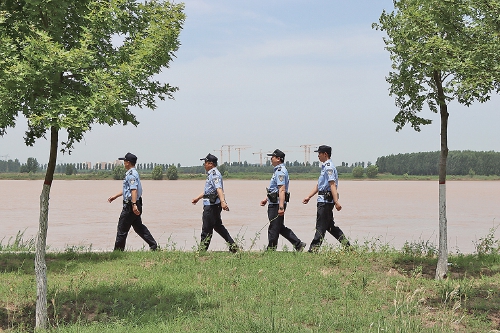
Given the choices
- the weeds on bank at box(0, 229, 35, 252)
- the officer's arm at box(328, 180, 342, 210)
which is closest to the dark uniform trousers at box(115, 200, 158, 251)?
the weeds on bank at box(0, 229, 35, 252)

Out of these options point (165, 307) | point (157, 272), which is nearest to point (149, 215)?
point (157, 272)

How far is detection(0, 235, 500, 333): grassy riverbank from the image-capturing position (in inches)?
266

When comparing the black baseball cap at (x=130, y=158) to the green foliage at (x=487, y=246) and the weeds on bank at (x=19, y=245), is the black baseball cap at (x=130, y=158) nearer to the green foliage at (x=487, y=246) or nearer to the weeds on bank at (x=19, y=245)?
the weeds on bank at (x=19, y=245)

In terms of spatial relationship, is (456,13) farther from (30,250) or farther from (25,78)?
(30,250)

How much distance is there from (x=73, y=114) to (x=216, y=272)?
403cm

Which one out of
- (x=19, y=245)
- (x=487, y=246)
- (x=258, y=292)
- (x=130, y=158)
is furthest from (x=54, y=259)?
(x=487, y=246)

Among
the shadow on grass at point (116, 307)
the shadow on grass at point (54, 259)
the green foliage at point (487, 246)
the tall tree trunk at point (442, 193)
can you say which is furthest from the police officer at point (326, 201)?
the shadow on grass at point (54, 259)

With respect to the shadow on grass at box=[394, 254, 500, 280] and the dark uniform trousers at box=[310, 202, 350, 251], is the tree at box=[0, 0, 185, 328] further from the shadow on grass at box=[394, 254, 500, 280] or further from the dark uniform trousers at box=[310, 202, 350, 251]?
the shadow on grass at box=[394, 254, 500, 280]

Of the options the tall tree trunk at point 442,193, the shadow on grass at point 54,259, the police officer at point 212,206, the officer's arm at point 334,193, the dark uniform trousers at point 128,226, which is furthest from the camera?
the dark uniform trousers at point 128,226

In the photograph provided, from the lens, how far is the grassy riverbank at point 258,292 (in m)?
6.77

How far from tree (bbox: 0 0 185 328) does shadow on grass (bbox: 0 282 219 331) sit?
48cm

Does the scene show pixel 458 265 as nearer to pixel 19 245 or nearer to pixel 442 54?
pixel 442 54

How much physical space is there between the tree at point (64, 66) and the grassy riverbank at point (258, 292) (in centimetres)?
102

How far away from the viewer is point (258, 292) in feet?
26.1
